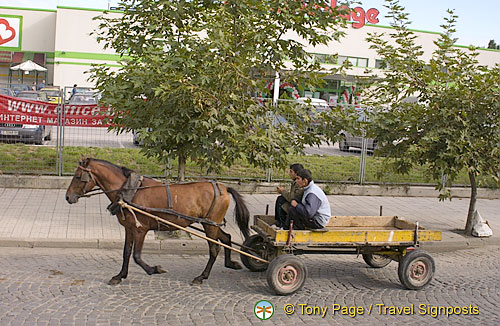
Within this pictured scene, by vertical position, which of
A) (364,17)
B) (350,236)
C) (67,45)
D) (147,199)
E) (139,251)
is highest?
(364,17)

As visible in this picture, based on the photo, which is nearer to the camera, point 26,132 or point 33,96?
point 26,132

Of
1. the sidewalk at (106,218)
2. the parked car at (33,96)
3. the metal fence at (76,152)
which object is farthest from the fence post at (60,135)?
the sidewalk at (106,218)

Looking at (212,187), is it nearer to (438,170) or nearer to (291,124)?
(291,124)

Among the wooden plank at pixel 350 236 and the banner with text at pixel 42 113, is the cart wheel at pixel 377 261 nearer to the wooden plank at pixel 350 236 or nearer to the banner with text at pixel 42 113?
the wooden plank at pixel 350 236

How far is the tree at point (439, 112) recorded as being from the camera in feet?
33.2

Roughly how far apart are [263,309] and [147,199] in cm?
206

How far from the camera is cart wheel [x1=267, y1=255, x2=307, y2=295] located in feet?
22.5

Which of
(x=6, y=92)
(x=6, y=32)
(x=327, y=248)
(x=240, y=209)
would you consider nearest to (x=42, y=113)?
(x=6, y=92)

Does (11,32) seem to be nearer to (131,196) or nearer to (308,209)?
(131,196)

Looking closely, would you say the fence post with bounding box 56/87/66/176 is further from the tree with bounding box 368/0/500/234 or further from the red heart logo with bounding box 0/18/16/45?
the red heart logo with bounding box 0/18/16/45

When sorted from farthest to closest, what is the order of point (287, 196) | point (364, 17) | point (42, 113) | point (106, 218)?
point (364, 17) < point (42, 113) < point (106, 218) < point (287, 196)

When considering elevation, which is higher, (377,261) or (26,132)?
(26,132)

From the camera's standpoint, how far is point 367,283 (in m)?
7.78

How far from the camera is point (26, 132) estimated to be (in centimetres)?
1377
